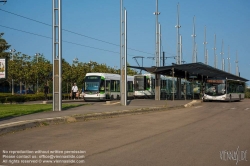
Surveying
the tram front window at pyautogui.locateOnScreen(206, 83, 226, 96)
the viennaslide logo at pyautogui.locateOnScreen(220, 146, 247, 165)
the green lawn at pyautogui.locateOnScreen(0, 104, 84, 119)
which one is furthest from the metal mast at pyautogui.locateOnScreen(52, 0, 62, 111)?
the tram front window at pyautogui.locateOnScreen(206, 83, 226, 96)

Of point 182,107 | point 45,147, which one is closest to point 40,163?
point 45,147

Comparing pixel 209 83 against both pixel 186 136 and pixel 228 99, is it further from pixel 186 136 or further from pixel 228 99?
pixel 186 136

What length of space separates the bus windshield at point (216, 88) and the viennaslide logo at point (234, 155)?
34554 mm

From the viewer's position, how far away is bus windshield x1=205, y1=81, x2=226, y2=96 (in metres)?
42.9

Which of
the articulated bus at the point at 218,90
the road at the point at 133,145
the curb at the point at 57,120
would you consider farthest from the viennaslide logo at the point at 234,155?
the articulated bus at the point at 218,90

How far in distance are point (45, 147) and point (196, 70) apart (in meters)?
35.6

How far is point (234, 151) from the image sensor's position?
921 cm

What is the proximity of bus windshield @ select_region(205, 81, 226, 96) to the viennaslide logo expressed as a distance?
34554 mm

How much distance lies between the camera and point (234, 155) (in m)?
8.77

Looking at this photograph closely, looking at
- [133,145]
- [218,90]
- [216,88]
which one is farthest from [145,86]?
[133,145]

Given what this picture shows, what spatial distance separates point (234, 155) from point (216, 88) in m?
35.3

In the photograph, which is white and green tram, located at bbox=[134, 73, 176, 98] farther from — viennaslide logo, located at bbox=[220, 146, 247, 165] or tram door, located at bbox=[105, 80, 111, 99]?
viennaslide logo, located at bbox=[220, 146, 247, 165]

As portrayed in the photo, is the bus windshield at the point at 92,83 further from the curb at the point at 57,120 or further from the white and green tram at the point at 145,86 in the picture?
the curb at the point at 57,120

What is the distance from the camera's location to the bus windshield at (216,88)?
42872 millimetres
